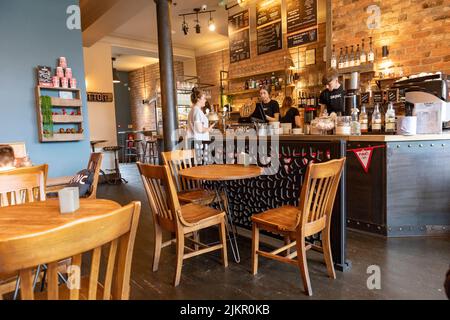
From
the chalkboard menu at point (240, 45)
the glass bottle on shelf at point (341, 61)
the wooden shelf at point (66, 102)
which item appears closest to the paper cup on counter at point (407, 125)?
the glass bottle on shelf at point (341, 61)

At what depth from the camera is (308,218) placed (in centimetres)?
217

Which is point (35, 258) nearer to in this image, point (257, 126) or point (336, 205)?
point (336, 205)

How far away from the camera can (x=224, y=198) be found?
10.2 feet

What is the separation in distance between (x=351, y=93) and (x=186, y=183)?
7.91ft

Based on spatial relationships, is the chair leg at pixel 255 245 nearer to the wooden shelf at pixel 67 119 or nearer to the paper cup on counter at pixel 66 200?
the paper cup on counter at pixel 66 200

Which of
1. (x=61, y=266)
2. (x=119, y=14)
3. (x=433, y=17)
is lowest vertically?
(x=61, y=266)

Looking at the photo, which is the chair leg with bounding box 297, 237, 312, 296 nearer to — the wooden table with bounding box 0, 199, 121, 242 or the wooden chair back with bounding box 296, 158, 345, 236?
the wooden chair back with bounding box 296, 158, 345, 236

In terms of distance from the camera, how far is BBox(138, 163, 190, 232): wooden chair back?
2223 mm

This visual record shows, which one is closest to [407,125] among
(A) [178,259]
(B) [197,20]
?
(A) [178,259]

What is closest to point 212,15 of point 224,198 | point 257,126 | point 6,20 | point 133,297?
point 6,20

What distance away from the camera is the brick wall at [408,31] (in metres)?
4.29

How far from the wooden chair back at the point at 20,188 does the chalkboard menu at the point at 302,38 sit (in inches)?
206

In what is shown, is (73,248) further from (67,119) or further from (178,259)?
(67,119)

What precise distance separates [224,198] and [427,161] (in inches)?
80.9
